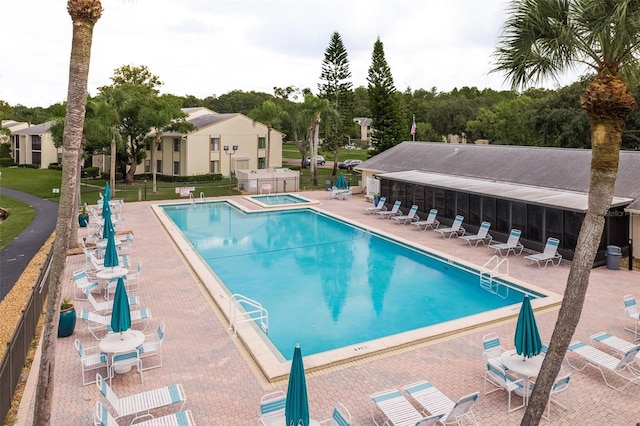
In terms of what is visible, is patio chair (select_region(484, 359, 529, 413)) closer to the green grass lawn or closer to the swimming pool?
the green grass lawn

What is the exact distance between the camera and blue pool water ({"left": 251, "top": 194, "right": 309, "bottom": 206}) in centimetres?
3108

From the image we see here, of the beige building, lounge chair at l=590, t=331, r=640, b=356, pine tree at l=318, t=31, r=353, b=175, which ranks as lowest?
lounge chair at l=590, t=331, r=640, b=356

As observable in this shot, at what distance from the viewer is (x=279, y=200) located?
3209 centimetres

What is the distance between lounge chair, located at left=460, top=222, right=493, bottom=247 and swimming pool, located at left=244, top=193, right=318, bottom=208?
12186 millimetres

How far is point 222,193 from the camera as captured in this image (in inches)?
1380

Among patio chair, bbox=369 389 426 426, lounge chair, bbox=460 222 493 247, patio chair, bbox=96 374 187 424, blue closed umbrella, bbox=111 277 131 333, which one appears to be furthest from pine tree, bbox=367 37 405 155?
patio chair, bbox=96 374 187 424

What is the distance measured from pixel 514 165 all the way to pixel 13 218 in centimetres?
2654

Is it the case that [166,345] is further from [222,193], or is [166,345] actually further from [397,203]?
[222,193]

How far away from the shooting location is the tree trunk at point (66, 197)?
6496 mm

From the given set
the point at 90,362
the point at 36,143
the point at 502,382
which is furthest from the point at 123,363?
the point at 36,143

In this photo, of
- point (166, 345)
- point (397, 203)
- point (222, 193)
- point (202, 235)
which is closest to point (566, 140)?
point (397, 203)

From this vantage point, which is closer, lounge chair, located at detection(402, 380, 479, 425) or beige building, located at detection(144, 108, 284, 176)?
lounge chair, located at detection(402, 380, 479, 425)

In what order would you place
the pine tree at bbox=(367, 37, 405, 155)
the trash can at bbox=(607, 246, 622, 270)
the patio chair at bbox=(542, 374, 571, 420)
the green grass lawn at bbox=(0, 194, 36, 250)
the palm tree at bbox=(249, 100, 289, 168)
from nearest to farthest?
the patio chair at bbox=(542, 374, 571, 420)
the trash can at bbox=(607, 246, 622, 270)
the green grass lawn at bbox=(0, 194, 36, 250)
the palm tree at bbox=(249, 100, 289, 168)
the pine tree at bbox=(367, 37, 405, 155)

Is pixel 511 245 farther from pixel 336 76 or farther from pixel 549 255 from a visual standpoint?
pixel 336 76
